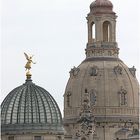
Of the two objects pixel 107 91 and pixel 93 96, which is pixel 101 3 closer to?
pixel 107 91

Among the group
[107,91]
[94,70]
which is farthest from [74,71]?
[107,91]

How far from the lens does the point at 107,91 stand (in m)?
185

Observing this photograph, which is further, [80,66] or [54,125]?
[80,66]

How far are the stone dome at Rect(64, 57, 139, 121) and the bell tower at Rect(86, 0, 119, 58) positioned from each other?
3.47m

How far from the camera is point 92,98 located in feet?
604

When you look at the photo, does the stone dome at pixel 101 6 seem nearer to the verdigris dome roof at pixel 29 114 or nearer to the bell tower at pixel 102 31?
the bell tower at pixel 102 31

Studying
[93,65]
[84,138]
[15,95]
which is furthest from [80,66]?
[15,95]

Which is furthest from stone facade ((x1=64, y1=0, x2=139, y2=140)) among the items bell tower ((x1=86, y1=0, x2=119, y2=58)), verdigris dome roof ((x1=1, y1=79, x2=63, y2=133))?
verdigris dome roof ((x1=1, y1=79, x2=63, y2=133))

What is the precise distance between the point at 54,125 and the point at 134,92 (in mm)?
52396

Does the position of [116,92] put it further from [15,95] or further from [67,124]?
[15,95]

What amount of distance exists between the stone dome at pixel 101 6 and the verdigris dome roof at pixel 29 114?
195 ft

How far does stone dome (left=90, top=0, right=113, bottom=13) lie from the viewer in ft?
631

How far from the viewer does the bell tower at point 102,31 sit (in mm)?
190000

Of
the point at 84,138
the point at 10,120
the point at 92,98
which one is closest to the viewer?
the point at 10,120
